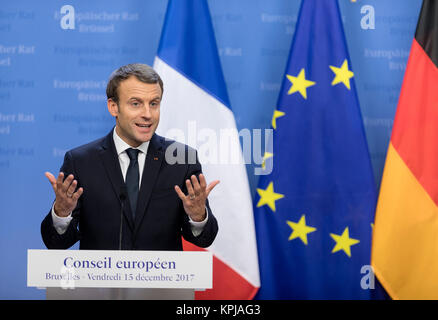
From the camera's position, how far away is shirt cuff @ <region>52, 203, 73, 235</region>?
1.69m

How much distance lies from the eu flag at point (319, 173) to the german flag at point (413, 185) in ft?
0.43

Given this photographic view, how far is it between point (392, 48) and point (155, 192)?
6.98ft

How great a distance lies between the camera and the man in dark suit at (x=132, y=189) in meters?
1.77

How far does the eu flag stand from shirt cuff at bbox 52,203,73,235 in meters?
1.42

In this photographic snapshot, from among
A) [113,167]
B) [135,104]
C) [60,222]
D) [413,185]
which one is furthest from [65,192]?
[413,185]

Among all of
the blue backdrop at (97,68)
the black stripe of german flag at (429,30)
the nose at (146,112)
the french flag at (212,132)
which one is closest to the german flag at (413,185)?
the black stripe of german flag at (429,30)

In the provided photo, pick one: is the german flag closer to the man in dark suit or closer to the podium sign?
the man in dark suit

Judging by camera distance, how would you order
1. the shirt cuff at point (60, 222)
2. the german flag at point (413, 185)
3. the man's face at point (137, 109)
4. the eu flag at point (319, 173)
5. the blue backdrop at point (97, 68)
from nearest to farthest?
the shirt cuff at point (60, 222) → the man's face at point (137, 109) → the german flag at point (413, 185) → the eu flag at point (319, 173) → the blue backdrop at point (97, 68)

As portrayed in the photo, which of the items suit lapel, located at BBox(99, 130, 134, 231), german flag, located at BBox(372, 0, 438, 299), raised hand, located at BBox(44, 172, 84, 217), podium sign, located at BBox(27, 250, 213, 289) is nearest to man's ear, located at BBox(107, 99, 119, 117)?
suit lapel, located at BBox(99, 130, 134, 231)

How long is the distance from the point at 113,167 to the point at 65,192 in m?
0.30

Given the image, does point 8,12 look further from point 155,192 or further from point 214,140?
point 155,192

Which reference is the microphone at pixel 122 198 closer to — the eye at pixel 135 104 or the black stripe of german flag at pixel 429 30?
the eye at pixel 135 104

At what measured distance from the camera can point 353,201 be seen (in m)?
2.87
